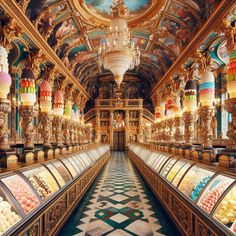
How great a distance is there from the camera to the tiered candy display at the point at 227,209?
2107 mm

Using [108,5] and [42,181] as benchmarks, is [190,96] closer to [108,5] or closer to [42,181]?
[108,5]

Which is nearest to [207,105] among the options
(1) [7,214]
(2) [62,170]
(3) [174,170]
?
(3) [174,170]

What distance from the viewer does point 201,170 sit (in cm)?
311

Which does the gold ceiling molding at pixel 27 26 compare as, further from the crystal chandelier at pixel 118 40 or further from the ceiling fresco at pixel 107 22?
the crystal chandelier at pixel 118 40

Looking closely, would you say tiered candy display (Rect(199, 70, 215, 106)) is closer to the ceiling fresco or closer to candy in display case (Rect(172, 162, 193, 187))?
the ceiling fresco

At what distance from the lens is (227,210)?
2.18 m

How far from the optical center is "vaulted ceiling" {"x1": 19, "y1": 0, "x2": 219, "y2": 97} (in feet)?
28.2

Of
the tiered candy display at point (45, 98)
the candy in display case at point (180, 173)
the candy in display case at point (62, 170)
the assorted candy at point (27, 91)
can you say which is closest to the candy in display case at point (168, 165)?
the candy in display case at point (180, 173)

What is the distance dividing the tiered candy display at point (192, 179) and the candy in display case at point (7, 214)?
237 centimetres

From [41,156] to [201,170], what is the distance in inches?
118

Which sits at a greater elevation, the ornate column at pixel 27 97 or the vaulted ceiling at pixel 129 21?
the vaulted ceiling at pixel 129 21

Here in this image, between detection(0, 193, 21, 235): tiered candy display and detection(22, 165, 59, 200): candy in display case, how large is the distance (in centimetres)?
59

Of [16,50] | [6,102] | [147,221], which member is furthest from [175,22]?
[147,221]

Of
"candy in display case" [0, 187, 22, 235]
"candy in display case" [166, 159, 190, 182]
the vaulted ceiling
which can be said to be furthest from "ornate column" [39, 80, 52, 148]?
"candy in display case" [0, 187, 22, 235]
